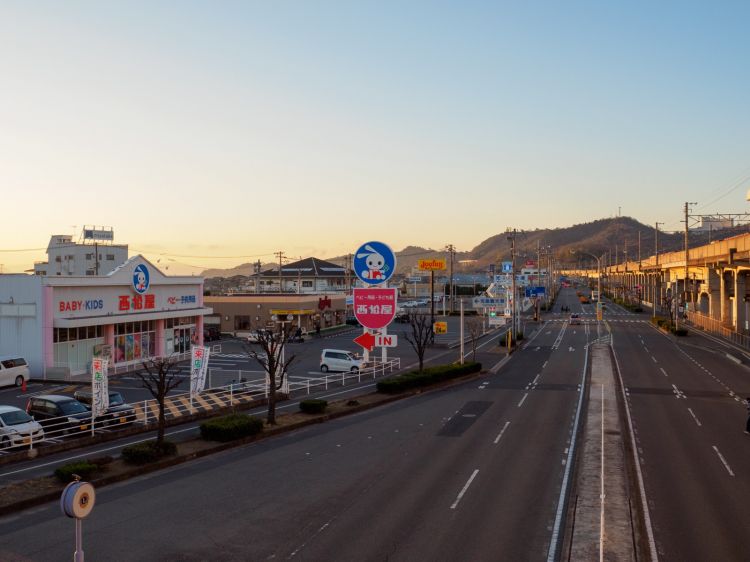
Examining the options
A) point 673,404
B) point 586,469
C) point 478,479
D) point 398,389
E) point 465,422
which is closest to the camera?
point 478,479

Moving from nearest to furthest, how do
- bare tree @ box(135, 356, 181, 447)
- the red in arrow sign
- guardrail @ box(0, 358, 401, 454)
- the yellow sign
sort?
bare tree @ box(135, 356, 181, 447), guardrail @ box(0, 358, 401, 454), the red in arrow sign, the yellow sign

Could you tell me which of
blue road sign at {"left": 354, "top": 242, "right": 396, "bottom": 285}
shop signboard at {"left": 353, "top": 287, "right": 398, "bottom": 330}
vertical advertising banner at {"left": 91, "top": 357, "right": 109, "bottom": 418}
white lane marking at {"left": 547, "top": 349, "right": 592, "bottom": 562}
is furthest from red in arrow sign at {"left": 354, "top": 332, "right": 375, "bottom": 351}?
vertical advertising banner at {"left": 91, "top": 357, "right": 109, "bottom": 418}

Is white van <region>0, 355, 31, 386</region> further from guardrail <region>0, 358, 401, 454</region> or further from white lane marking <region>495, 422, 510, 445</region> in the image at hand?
white lane marking <region>495, 422, 510, 445</region>

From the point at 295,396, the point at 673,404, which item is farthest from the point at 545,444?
the point at 295,396

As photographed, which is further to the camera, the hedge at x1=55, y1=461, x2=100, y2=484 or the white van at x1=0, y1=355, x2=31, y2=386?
the white van at x1=0, y1=355, x2=31, y2=386

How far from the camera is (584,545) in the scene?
44.1 ft

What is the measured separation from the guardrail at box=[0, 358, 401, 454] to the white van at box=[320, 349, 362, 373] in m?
0.47

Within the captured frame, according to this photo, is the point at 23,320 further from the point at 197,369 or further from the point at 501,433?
the point at 501,433

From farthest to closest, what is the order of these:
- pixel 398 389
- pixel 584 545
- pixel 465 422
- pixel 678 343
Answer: pixel 678 343
pixel 398 389
pixel 465 422
pixel 584 545

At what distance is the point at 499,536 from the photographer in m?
13.7

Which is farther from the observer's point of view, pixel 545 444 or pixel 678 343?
pixel 678 343

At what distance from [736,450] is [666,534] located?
1004cm

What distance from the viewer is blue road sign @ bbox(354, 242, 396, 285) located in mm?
40406

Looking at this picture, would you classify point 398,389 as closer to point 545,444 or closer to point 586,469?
point 545,444
